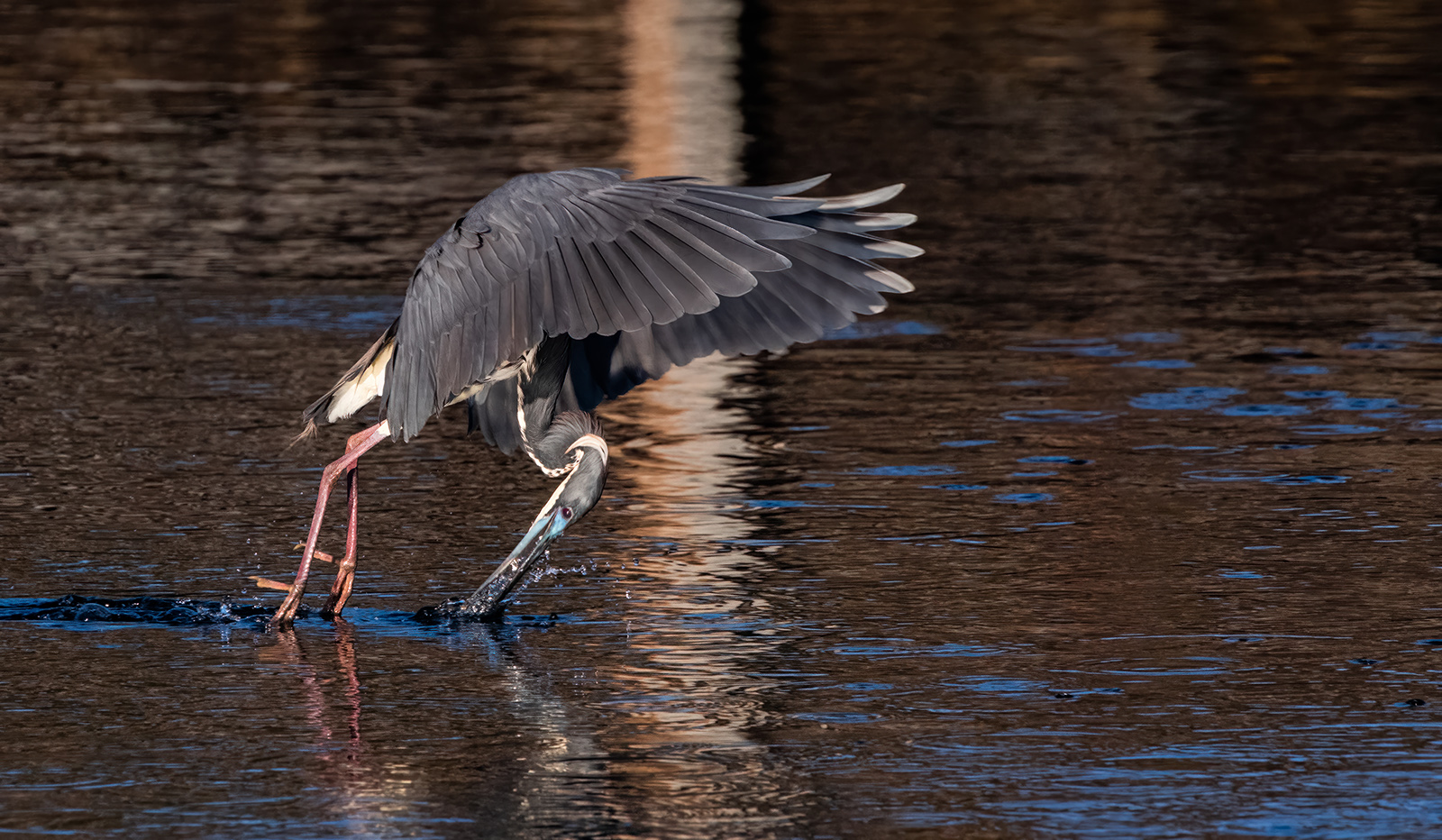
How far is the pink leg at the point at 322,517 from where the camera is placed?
7.33 m

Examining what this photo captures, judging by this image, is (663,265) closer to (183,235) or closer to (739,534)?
(739,534)

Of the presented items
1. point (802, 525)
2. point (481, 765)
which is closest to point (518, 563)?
point (481, 765)

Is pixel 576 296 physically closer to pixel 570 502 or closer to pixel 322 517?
pixel 570 502

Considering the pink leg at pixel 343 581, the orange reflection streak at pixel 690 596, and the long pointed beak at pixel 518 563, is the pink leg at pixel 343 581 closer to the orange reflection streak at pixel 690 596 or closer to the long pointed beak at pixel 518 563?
the long pointed beak at pixel 518 563

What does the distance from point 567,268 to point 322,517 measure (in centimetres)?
111

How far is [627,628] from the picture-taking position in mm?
7219

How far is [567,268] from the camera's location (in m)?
7.28

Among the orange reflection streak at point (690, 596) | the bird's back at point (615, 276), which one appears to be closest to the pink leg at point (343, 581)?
the bird's back at point (615, 276)

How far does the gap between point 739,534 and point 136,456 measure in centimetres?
264

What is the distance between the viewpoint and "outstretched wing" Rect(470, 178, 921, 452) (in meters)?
7.41

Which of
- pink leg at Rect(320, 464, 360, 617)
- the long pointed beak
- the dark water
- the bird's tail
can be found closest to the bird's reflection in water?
the dark water

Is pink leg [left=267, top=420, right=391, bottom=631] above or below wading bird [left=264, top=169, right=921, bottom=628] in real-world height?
below

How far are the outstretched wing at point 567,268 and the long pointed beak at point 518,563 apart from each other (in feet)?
1.66

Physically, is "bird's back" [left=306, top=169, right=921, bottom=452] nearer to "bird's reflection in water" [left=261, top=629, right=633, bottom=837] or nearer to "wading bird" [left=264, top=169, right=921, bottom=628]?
"wading bird" [left=264, top=169, right=921, bottom=628]
